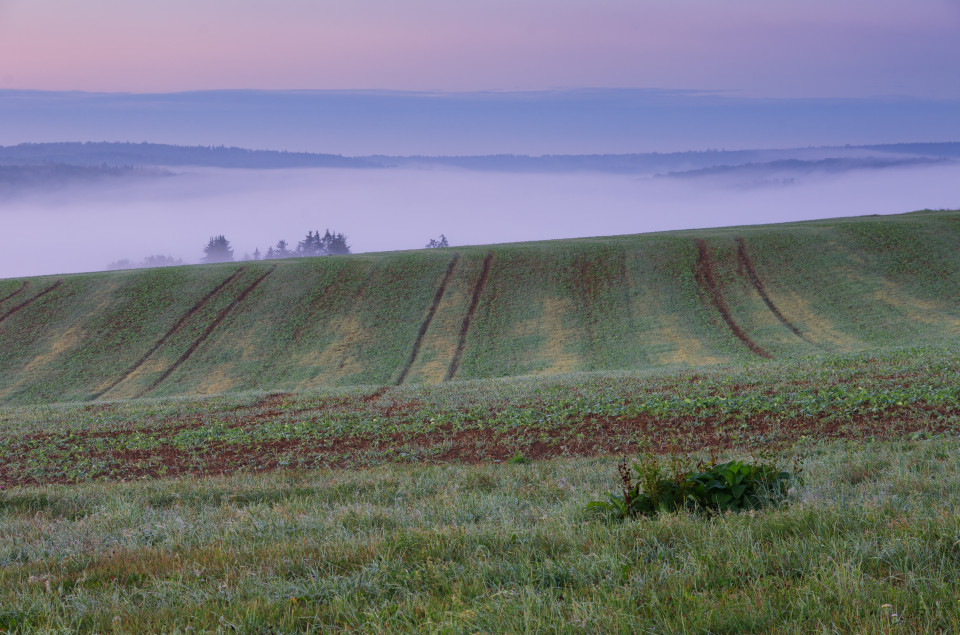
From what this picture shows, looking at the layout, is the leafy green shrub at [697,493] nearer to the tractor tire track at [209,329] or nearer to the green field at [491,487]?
the green field at [491,487]

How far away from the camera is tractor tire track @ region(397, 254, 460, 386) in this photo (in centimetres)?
A: 4661

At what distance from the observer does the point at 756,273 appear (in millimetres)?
61688

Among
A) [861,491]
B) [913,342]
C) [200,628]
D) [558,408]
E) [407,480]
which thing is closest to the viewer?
[200,628]

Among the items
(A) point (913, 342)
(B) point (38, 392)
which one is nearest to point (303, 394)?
(B) point (38, 392)

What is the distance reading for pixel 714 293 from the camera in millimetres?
57750

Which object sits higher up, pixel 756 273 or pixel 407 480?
pixel 756 273

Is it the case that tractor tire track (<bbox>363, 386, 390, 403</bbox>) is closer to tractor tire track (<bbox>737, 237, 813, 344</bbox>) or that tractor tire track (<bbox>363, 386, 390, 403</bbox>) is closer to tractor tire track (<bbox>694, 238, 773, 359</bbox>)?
tractor tire track (<bbox>694, 238, 773, 359</bbox>)

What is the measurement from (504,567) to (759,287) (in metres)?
58.6

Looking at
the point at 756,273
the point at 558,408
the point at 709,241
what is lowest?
the point at 558,408

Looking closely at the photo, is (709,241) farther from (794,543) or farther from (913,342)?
(794,543)

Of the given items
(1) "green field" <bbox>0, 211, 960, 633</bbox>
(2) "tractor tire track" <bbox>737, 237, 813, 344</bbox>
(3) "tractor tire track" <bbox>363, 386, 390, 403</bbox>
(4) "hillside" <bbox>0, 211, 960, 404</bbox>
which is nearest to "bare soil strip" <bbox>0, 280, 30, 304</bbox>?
(4) "hillside" <bbox>0, 211, 960, 404</bbox>

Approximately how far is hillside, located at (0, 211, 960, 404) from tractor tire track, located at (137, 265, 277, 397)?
0.72 feet

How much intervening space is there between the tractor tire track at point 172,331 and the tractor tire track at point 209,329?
8.57 ft

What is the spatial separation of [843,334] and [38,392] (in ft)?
180
